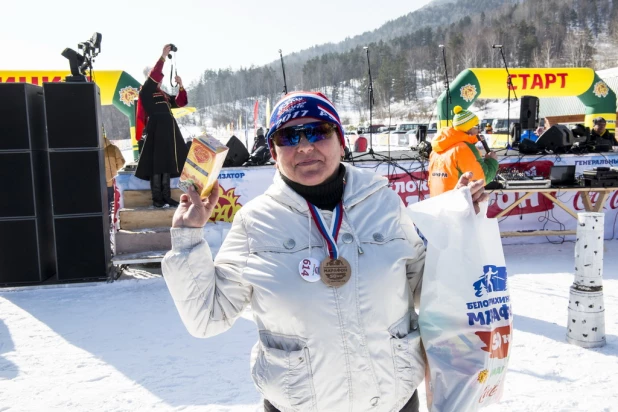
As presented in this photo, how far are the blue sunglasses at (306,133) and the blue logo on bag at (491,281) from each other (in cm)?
66

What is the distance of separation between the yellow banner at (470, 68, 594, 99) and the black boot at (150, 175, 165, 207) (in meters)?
8.43

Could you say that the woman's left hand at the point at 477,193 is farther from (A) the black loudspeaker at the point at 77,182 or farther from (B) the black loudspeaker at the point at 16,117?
(B) the black loudspeaker at the point at 16,117

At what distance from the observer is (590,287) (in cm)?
365

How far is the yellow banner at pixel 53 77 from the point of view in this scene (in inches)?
390

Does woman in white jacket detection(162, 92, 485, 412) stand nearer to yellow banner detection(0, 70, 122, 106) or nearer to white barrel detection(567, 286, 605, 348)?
white barrel detection(567, 286, 605, 348)

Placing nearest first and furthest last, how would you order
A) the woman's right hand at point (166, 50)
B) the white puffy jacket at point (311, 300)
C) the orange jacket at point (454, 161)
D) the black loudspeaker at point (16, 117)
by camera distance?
the white puffy jacket at point (311, 300), the orange jacket at point (454, 161), the black loudspeaker at point (16, 117), the woman's right hand at point (166, 50)

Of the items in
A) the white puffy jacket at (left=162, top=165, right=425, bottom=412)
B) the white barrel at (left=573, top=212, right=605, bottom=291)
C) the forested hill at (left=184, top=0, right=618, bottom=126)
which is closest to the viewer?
the white puffy jacket at (left=162, top=165, right=425, bottom=412)

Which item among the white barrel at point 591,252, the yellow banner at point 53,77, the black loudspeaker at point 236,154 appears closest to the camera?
the white barrel at point 591,252

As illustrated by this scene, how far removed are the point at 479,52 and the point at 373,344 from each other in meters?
81.3

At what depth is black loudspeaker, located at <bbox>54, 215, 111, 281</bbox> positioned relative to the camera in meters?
5.35

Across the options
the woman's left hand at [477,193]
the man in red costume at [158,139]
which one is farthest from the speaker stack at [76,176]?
the woman's left hand at [477,193]

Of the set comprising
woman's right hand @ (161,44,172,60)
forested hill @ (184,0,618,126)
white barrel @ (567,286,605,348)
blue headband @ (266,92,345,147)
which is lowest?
white barrel @ (567,286,605,348)

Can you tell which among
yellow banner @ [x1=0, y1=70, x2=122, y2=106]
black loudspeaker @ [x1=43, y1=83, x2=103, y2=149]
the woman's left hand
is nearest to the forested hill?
yellow banner @ [x1=0, y1=70, x2=122, y2=106]

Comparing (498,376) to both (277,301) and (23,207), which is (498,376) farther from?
(23,207)
